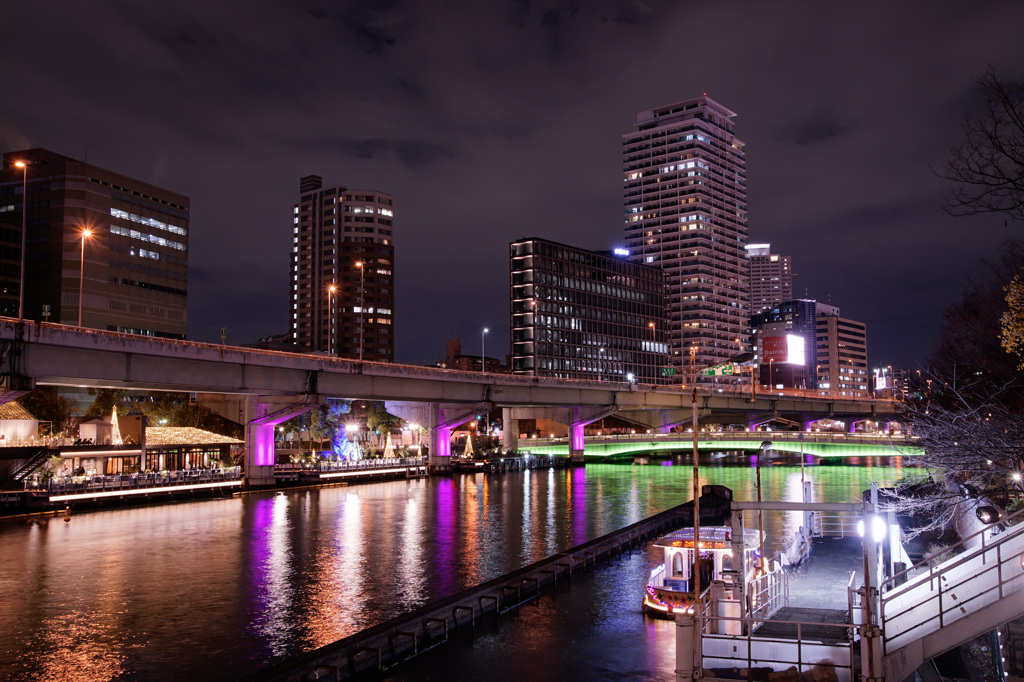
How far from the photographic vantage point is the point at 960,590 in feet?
58.3

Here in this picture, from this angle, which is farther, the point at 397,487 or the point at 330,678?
the point at 397,487

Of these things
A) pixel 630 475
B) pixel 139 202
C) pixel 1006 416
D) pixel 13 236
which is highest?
pixel 139 202

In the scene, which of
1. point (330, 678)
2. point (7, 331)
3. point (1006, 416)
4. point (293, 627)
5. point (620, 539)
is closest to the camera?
point (330, 678)

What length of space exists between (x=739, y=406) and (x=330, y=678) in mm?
124136

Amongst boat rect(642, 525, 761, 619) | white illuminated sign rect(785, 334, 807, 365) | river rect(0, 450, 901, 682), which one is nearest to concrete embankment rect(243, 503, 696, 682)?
river rect(0, 450, 901, 682)

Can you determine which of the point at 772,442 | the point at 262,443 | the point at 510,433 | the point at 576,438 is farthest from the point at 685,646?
the point at 510,433

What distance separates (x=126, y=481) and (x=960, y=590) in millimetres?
67724

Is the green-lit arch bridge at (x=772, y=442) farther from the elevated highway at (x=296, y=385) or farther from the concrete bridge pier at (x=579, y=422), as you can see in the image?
the elevated highway at (x=296, y=385)

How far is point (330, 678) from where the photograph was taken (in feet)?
70.8

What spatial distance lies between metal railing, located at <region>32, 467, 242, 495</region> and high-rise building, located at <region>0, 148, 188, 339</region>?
8005cm

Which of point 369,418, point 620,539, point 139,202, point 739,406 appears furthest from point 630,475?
point 139,202

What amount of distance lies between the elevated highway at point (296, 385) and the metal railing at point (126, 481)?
367 cm

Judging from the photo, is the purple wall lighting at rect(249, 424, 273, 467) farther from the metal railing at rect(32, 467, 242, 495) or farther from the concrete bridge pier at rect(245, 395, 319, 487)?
the metal railing at rect(32, 467, 242, 495)

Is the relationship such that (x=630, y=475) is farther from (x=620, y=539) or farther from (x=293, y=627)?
(x=293, y=627)
